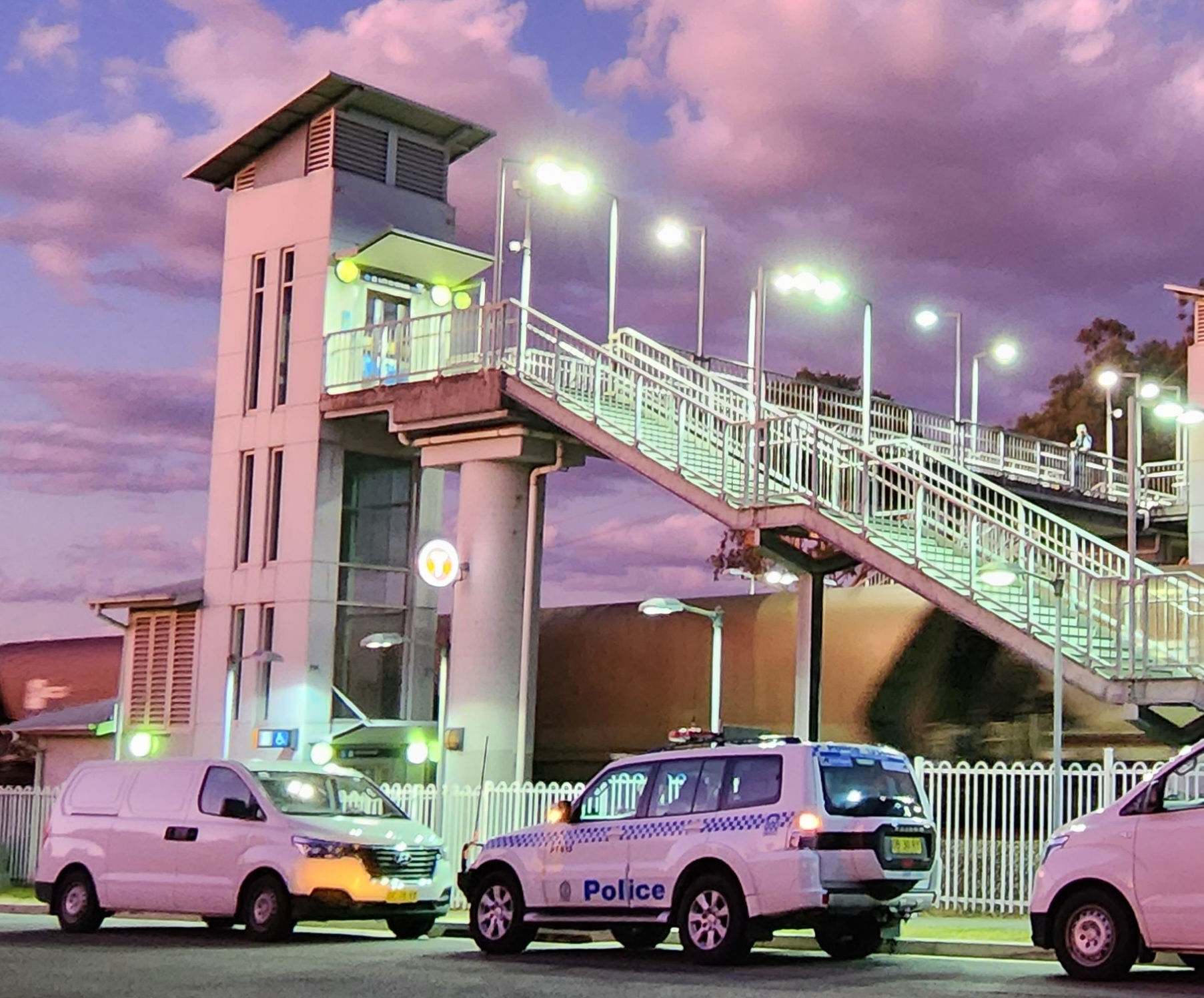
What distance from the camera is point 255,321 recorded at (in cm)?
3325

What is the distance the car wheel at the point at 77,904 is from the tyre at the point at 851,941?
780 cm

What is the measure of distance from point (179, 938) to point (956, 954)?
24.0ft

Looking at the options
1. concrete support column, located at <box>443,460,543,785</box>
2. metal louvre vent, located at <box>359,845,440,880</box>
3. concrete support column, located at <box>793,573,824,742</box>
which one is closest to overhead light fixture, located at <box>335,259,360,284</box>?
concrete support column, located at <box>443,460,543,785</box>

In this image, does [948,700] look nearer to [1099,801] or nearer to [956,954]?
[1099,801]

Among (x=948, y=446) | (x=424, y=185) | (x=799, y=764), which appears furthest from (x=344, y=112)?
(x=799, y=764)

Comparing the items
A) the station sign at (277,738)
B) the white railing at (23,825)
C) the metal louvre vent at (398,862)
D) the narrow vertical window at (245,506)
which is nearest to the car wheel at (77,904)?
the metal louvre vent at (398,862)

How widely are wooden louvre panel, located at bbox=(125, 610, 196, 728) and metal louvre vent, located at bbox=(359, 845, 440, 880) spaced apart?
1520 cm

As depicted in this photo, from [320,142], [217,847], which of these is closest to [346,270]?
[320,142]

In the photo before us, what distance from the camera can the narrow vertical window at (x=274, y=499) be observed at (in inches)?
1284

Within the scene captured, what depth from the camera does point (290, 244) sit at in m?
32.6

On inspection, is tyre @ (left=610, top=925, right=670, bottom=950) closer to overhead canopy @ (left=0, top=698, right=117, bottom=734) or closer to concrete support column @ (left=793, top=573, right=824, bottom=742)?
concrete support column @ (left=793, top=573, right=824, bottom=742)

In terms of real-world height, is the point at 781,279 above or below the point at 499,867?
above

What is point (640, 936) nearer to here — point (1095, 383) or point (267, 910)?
point (267, 910)

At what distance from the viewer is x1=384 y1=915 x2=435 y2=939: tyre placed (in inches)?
751
